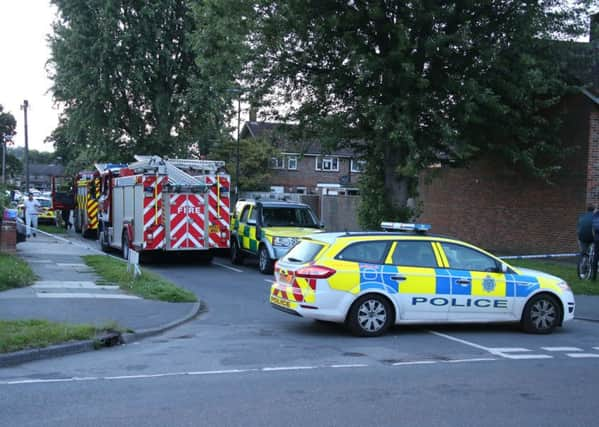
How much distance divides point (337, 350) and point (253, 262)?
13.0m

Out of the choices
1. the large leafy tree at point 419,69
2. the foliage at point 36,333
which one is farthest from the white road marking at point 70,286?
the large leafy tree at point 419,69

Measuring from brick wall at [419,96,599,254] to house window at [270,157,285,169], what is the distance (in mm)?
21732

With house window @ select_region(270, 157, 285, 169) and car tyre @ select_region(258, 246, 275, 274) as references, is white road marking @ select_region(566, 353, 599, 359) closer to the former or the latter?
car tyre @ select_region(258, 246, 275, 274)

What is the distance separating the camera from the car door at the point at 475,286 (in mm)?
10562

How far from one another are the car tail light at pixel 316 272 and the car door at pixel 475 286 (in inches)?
72.6

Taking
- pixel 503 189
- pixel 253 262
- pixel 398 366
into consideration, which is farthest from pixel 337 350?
pixel 503 189

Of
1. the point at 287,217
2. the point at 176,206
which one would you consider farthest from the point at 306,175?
the point at 176,206

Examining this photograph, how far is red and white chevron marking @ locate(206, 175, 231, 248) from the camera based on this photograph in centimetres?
1977

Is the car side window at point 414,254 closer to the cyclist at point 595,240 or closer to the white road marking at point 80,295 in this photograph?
the white road marking at point 80,295

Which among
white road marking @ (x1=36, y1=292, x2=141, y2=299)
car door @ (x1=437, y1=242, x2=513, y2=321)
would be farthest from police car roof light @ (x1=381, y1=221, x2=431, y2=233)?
white road marking @ (x1=36, y1=292, x2=141, y2=299)

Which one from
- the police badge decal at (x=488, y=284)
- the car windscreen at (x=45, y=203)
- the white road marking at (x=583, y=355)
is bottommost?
the white road marking at (x=583, y=355)

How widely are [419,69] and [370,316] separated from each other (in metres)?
11.7

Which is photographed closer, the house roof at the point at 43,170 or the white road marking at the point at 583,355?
the white road marking at the point at 583,355

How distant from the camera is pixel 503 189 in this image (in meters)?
25.6
